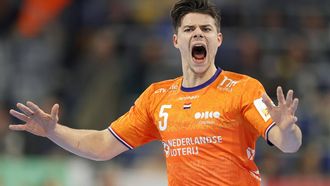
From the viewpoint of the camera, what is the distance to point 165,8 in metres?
16.4

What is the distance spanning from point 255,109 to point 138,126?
52.1 inches

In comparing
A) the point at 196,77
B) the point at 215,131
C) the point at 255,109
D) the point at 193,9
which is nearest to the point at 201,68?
the point at 196,77

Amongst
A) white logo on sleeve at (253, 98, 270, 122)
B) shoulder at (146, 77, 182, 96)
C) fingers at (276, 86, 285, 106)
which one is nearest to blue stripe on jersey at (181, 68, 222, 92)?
shoulder at (146, 77, 182, 96)

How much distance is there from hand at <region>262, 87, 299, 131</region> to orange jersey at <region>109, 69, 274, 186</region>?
10.8 inches

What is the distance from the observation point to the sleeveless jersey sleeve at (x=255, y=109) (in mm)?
6457

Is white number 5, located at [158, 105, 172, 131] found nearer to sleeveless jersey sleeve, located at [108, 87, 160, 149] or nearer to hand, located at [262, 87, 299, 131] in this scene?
sleeveless jersey sleeve, located at [108, 87, 160, 149]

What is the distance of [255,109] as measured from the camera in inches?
258

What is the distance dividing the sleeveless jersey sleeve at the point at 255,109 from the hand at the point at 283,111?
0.19m

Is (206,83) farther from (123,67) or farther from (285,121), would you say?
(123,67)

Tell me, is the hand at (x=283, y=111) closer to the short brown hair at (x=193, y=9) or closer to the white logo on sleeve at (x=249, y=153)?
the white logo on sleeve at (x=249, y=153)

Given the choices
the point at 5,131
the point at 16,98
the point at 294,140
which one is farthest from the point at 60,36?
the point at 294,140

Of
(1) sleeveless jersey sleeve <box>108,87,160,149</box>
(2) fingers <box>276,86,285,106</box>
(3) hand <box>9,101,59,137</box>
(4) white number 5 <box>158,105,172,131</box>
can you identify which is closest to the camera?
(2) fingers <box>276,86,285,106</box>

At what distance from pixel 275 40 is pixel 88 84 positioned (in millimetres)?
3612

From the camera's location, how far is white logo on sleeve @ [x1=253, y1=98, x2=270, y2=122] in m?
6.46
